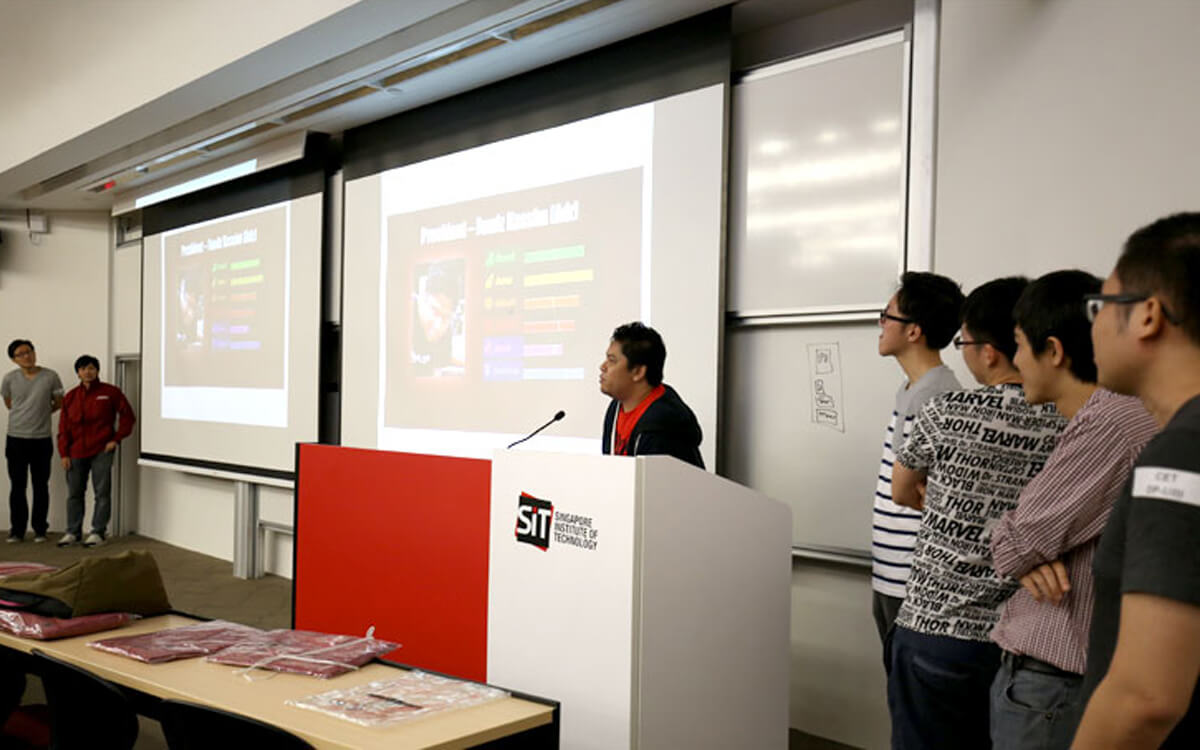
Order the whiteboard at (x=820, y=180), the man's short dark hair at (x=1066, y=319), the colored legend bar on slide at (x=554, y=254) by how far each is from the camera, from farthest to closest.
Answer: the colored legend bar on slide at (x=554, y=254) < the whiteboard at (x=820, y=180) < the man's short dark hair at (x=1066, y=319)

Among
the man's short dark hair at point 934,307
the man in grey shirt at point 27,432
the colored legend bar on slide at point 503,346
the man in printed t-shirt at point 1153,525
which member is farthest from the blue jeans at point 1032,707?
the man in grey shirt at point 27,432

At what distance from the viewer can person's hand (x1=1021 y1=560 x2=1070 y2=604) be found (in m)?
1.47

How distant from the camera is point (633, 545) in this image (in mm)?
1891

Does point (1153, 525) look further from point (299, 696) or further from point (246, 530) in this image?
point (246, 530)

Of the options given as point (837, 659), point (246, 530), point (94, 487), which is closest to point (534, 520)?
point (837, 659)

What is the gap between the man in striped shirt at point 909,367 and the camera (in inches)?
96.1

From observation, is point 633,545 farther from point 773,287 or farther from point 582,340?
point 582,340

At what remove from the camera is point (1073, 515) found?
1441mm

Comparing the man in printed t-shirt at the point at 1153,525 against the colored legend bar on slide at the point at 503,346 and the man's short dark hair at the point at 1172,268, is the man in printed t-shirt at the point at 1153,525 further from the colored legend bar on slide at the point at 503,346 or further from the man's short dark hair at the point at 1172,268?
the colored legend bar on slide at the point at 503,346

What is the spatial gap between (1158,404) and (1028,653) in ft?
2.02

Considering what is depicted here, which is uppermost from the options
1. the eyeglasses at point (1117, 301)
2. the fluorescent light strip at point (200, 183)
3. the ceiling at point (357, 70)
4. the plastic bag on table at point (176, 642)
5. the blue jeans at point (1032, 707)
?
the ceiling at point (357, 70)

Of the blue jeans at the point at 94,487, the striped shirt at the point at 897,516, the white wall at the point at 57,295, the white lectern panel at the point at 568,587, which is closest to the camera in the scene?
the white lectern panel at the point at 568,587

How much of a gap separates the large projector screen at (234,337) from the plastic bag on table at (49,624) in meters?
3.66

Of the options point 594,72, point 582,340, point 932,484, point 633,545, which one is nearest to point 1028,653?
point 932,484
